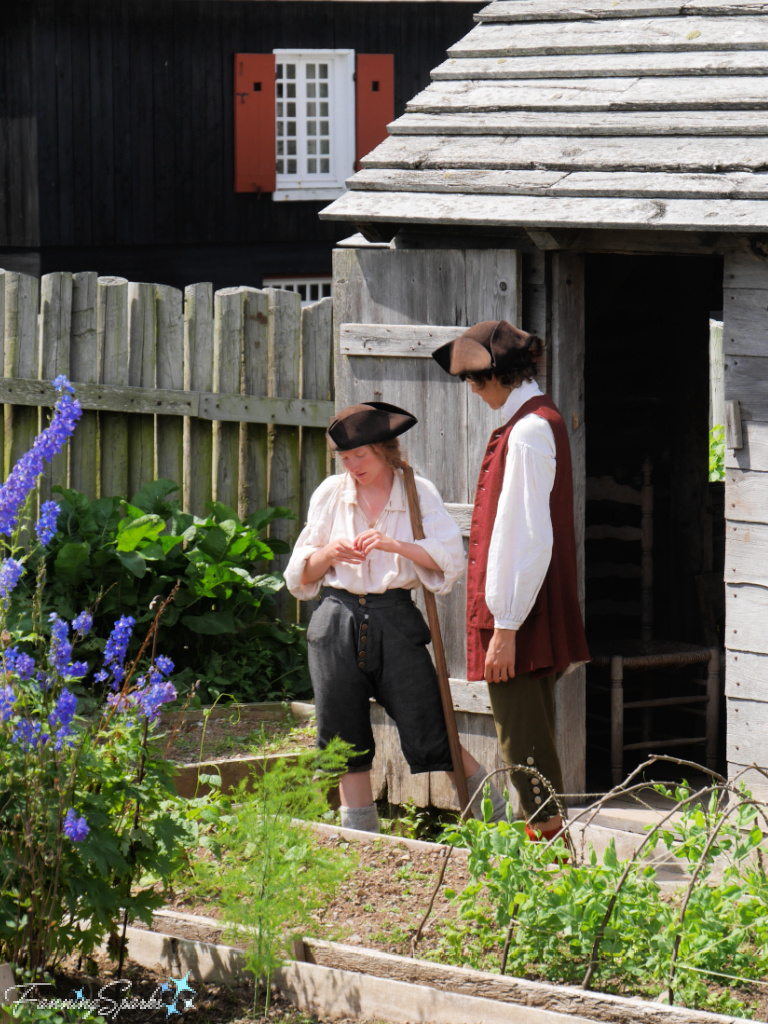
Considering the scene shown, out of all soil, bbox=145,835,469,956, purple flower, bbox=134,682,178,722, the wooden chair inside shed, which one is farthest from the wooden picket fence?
purple flower, bbox=134,682,178,722

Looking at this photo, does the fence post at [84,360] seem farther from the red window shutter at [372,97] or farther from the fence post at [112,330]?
the red window shutter at [372,97]

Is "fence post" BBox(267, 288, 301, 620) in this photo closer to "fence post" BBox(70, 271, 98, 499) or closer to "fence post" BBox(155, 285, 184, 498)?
"fence post" BBox(155, 285, 184, 498)

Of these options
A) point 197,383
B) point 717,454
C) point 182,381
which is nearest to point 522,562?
point 197,383

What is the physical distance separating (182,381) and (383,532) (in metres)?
2.90

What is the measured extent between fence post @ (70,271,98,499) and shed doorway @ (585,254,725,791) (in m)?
Answer: 2.80

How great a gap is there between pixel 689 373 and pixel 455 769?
2984 mm

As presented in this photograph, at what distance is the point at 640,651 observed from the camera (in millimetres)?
6898

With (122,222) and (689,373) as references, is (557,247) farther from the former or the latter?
(122,222)

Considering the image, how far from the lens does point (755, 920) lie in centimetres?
388

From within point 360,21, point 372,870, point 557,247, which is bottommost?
point 372,870

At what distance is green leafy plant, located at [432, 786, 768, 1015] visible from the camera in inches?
146

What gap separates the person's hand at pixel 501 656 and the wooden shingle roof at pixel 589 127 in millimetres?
1540

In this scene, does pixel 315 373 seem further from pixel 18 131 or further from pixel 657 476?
pixel 18 131

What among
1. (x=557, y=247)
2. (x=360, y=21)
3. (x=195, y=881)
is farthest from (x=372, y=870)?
(x=360, y=21)
